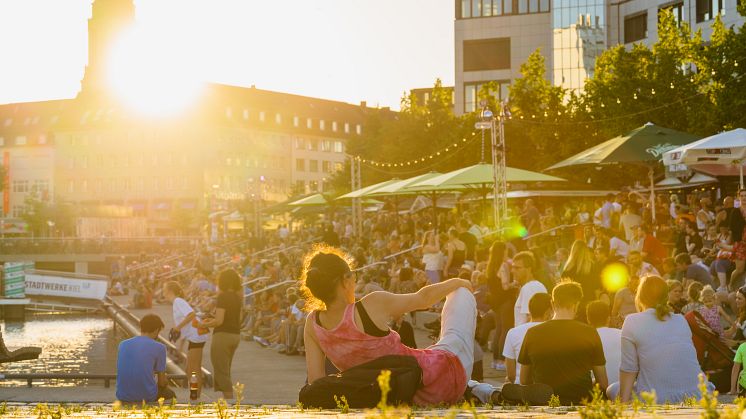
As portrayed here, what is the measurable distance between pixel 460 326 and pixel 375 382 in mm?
637

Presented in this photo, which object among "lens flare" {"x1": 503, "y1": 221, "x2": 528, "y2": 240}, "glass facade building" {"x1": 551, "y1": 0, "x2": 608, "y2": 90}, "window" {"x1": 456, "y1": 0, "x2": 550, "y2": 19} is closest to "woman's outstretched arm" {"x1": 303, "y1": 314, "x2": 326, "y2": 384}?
"lens flare" {"x1": 503, "y1": 221, "x2": 528, "y2": 240}

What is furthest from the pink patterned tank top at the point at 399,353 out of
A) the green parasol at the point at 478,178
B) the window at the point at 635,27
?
the window at the point at 635,27

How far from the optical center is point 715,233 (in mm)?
18438

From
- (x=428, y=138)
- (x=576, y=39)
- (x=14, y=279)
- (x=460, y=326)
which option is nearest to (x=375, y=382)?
(x=460, y=326)

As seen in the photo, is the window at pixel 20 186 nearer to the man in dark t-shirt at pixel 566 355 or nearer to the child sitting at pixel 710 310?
the child sitting at pixel 710 310

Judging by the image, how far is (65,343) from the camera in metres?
33.1

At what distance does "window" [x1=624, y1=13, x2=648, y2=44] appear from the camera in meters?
66.5

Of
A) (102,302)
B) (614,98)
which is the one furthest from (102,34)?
(614,98)

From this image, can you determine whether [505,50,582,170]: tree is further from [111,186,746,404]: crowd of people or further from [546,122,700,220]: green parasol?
[546,122,700,220]: green parasol

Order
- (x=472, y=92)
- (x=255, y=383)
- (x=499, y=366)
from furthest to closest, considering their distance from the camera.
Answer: (x=472, y=92)
(x=255, y=383)
(x=499, y=366)

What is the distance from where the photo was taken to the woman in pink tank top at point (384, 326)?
6.11 metres

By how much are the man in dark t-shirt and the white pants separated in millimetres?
1181

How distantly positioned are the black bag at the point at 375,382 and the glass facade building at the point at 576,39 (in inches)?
2636

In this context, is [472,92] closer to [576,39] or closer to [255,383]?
[576,39]
